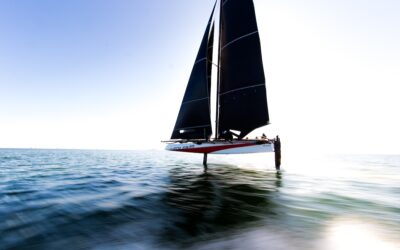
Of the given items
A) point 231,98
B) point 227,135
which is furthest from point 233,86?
point 227,135

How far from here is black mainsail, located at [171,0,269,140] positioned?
2055cm

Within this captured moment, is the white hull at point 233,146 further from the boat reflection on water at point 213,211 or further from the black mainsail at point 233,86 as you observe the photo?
the boat reflection on water at point 213,211

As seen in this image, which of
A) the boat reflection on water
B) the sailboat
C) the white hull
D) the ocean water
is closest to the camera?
the ocean water

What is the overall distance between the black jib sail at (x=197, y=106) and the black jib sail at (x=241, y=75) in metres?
2.13

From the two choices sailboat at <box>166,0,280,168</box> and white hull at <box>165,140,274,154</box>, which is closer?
white hull at <box>165,140,274,154</box>

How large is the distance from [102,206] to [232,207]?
512 centimetres

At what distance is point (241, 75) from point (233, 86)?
1.37m

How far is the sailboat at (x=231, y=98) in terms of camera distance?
20.0m

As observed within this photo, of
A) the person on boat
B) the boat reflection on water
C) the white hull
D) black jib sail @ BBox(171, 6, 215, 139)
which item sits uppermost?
black jib sail @ BBox(171, 6, 215, 139)

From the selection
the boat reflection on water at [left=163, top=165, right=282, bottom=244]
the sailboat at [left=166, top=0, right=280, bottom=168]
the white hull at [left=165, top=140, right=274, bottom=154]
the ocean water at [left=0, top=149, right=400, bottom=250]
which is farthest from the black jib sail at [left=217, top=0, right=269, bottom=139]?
the ocean water at [left=0, top=149, right=400, bottom=250]

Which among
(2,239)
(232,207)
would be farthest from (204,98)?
(2,239)

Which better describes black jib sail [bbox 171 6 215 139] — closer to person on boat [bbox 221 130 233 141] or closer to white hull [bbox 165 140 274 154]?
white hull [bbox 165 140 274 154]

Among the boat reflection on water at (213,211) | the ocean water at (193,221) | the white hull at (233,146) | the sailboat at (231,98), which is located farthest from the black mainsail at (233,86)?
the ocean water at (193,221)

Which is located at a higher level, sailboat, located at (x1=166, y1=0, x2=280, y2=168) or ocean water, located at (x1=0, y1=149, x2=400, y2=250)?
sailboat, located at (x1=166, y1=0, x2=280, y2=168)
